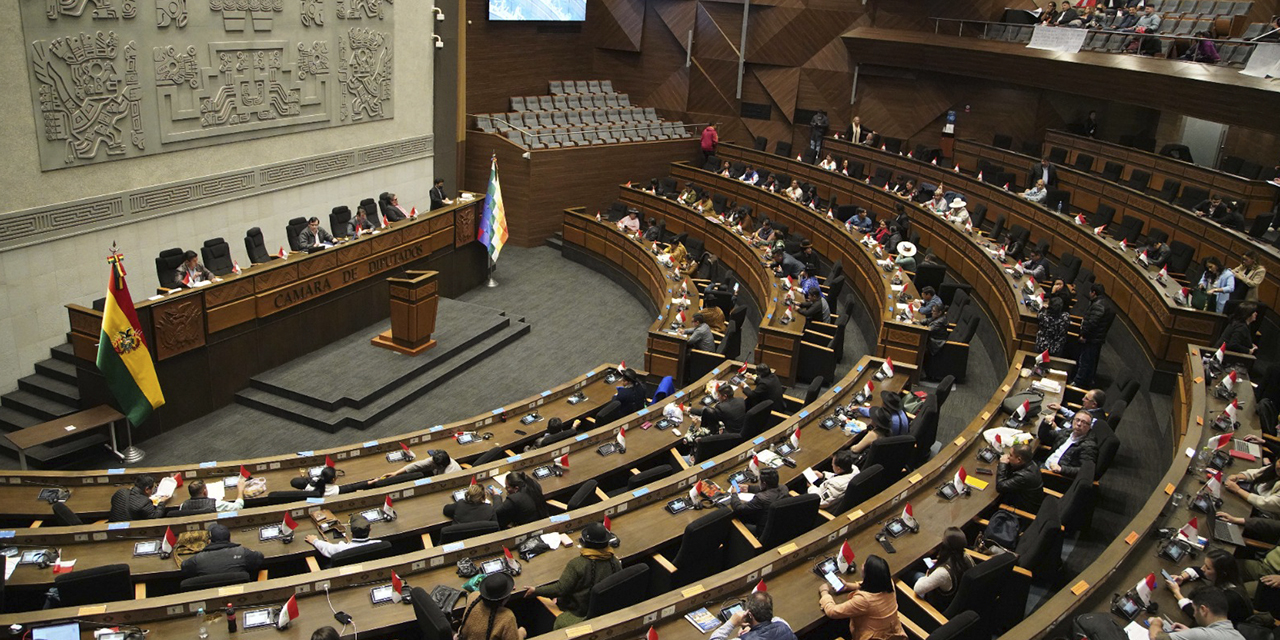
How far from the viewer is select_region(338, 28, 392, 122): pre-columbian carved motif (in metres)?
14.2

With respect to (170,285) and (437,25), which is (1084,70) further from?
(170,285)

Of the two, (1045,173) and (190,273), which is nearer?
(190,273)

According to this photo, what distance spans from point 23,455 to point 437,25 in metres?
10.2

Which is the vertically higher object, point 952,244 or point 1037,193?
point 1037,193

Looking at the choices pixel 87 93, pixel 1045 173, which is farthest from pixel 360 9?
pixel 1045 173

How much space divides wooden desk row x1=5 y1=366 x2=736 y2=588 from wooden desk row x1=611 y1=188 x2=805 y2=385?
2.72 m

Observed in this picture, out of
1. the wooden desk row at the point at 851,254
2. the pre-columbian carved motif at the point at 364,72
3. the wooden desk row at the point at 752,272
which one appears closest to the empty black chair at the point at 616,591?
the wooden desk row at the point at 752,272

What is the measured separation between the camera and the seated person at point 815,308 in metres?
11.4

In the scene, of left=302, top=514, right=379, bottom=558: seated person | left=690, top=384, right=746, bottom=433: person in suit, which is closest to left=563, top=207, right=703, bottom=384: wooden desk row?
left=690, top=384, right=746, bottom=433: person in suit

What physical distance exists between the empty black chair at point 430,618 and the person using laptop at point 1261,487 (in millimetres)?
5491

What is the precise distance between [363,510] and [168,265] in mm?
5431

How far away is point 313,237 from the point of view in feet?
38.5

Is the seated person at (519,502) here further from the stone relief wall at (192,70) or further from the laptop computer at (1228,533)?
the stone relief wall at (192,70)

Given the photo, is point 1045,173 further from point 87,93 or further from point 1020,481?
point 87,93
